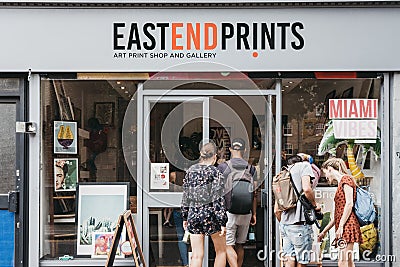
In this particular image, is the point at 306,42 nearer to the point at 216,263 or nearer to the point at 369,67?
the point at 369,67

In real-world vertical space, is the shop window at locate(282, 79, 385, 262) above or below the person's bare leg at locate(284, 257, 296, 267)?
above

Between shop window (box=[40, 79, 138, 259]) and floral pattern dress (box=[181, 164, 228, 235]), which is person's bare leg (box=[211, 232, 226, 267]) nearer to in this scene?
floral pattern dress (box=[181, 164, 228, 235])

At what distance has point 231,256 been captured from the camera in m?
7.60

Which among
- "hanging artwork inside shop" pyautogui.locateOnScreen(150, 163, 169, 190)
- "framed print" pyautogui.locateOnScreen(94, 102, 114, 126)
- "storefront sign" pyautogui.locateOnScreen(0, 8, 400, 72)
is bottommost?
"hanging artwork inside shop" pyautogui.locateOnScreen(150, 163, 169, 190)

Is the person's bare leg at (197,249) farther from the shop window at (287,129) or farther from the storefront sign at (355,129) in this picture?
the storefront sign at (355,129)

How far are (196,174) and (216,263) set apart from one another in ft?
3.62

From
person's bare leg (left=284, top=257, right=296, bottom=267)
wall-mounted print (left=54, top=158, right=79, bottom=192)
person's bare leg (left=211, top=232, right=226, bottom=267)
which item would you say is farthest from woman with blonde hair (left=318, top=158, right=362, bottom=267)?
wall-mounted print (left=54, top=158, right=79, bottom=192)

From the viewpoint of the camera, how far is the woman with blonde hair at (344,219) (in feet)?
24.5

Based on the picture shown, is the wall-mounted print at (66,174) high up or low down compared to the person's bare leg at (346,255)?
up

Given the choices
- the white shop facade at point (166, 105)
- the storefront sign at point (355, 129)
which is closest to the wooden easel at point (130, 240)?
the white shop facade at point (166, 105)

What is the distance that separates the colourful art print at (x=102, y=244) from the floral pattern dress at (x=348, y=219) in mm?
2550

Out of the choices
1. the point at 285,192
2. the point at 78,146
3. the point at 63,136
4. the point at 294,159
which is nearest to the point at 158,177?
the point at 78,146

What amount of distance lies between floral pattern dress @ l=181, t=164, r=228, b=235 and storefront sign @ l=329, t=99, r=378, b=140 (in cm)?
153

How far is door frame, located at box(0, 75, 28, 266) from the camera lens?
7508 mm
